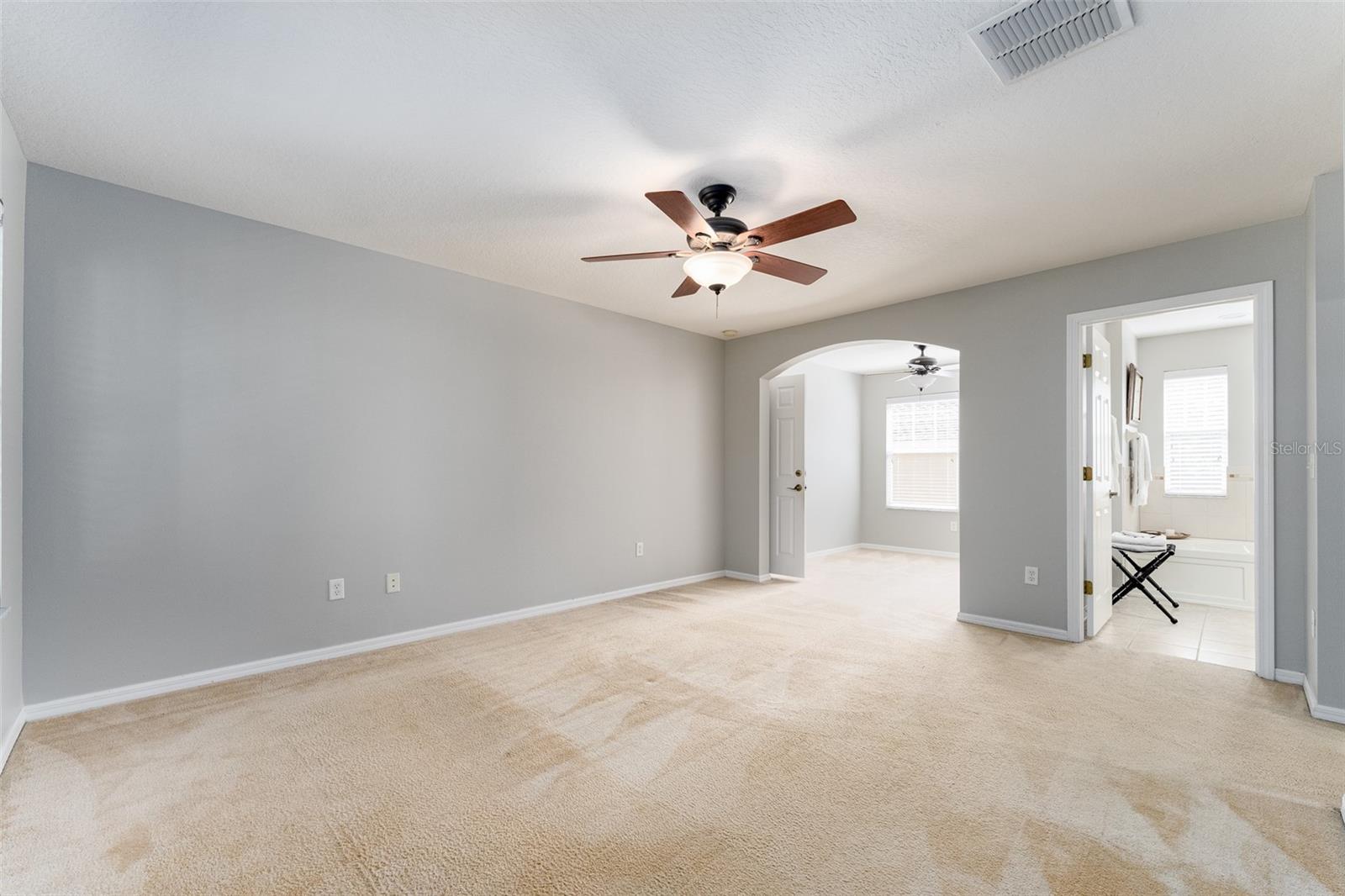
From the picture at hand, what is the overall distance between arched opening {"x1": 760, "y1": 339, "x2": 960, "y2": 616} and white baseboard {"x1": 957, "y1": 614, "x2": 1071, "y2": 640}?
5.97ft

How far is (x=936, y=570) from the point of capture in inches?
269

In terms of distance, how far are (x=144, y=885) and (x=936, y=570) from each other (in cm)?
683

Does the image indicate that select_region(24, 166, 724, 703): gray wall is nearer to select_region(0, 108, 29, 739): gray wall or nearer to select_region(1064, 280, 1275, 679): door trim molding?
select_region(0, 108, 29, 739): gray wall

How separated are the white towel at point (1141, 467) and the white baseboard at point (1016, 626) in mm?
2441

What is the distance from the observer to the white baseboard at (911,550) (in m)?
7.89

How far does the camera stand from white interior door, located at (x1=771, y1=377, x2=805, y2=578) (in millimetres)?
6230

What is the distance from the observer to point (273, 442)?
3.50m

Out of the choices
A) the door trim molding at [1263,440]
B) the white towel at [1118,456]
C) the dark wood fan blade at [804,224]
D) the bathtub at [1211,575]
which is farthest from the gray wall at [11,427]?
the bathtub at [1211,575]

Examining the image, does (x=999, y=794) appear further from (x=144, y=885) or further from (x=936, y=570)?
(x=936, y=570)

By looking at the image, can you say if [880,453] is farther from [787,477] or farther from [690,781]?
[690,781]

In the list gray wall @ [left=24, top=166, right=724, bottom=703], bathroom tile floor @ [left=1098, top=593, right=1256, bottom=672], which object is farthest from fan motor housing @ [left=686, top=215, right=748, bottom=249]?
bathroom tile floor @ [left=1098, top=593, right=1256, bottom=672]

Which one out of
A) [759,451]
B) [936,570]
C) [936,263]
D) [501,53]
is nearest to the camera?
[501,53]

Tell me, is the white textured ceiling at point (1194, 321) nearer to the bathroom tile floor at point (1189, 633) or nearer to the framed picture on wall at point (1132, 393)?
the framed picture on wall at point (1132, 393)

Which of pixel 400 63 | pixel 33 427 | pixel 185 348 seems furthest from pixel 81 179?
pixel 400 63
